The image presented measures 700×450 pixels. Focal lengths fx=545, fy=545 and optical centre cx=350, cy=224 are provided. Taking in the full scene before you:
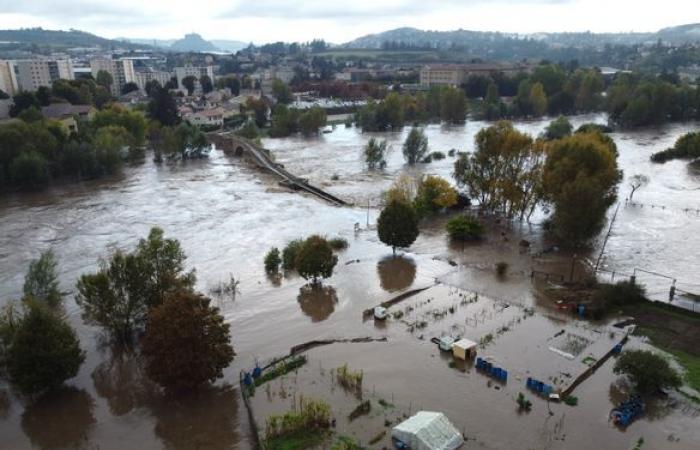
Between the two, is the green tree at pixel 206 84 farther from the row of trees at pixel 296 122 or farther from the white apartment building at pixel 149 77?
the row of trees at pixel 296 122

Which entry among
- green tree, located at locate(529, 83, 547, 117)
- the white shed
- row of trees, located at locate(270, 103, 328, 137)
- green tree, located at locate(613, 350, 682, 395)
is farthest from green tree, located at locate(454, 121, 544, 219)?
green tree, located at locate(529, 83, 547, 117)

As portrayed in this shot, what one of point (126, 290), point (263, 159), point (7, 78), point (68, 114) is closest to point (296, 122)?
point (263, 159)

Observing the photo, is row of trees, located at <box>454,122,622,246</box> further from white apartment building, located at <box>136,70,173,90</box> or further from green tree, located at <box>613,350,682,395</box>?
white apartment building, located at <box>136,70,173,90</box>

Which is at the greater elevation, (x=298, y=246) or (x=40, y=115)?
(x=40, y=115)

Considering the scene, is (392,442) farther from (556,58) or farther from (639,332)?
(556,58)

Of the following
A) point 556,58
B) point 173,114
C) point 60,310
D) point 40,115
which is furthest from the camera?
point 556,58

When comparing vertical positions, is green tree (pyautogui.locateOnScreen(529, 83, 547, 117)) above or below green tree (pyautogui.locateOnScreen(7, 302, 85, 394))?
above

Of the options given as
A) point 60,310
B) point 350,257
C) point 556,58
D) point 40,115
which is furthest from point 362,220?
point 556,58

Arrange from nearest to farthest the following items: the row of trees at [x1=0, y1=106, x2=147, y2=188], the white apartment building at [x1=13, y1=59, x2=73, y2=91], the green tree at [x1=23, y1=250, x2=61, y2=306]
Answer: the green tree at [x1=23, y1=250, x2=61, y2=306] → the row of trees at [x1=0, y1=106, x2=147, y2=188] → the white apartment building at [x1=13, y1=59, x2=73, y2=91]
